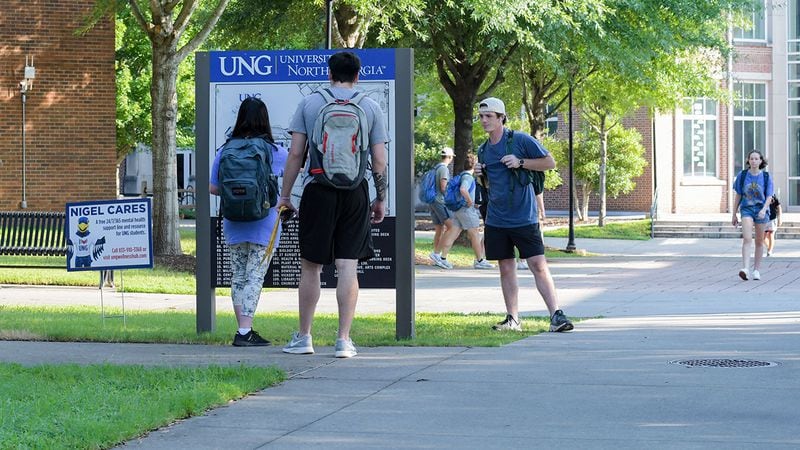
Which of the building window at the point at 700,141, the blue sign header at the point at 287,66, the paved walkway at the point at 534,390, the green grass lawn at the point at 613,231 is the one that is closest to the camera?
the paved walkway at the point at 534,390

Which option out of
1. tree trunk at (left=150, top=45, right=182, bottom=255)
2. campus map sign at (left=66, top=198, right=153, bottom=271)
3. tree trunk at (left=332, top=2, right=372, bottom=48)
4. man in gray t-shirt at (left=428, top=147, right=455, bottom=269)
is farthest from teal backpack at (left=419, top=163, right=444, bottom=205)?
campus map sign at (left=66, top=198, right=153, bottom=271)

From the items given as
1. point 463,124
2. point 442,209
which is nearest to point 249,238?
point 442,209

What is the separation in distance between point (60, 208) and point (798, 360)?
18.9 metres

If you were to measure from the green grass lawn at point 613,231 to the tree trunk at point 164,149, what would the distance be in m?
15.4

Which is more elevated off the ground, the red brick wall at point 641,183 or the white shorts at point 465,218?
the red brick wall at point 641,183

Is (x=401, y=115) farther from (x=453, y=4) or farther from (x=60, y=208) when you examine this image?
(x=60, y=208)

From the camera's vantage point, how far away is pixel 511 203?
33.6 ft

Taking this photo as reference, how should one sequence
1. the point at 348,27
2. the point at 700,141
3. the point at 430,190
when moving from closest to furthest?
the point at 430,190, the point at 348,27, the point at 700,141

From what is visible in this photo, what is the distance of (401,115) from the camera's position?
9.35 m

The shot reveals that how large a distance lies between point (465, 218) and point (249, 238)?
11.5m

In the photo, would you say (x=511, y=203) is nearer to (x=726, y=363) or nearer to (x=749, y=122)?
(x=726, y=363)

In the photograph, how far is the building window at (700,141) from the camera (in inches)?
1662

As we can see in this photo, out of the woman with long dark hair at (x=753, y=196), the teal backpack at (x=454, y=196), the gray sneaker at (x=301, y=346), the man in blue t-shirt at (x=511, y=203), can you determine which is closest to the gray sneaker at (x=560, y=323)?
the man in blue t-shirt at (x=511, y=203)

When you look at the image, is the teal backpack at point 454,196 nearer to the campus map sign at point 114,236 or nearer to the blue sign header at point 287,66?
the campus map sign at point 114,236
